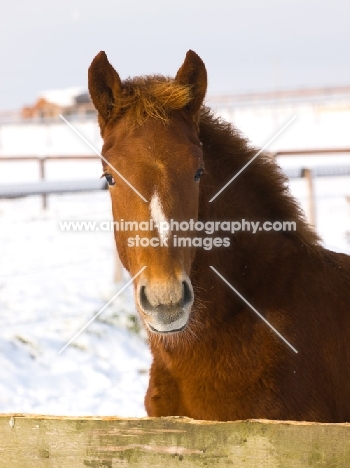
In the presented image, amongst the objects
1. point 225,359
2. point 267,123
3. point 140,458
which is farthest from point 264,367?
point 267,123

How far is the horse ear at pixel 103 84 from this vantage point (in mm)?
3293

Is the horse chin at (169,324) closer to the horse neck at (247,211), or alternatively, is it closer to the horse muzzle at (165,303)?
the horse muzzle at (165,303)

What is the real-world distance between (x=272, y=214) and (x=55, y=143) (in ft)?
79.7

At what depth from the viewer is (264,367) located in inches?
124

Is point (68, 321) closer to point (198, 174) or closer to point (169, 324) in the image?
point (198, 174)

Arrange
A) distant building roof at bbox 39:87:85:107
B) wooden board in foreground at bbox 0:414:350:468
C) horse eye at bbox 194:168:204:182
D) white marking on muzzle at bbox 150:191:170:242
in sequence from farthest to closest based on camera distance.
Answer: distant building roof at bbox 39:87:85:107 < horse eye at bbox 194:168:204:182 < white marking on muzzle at bbox 150:191:170:242 < wooden board in foreground at bbox 0:414:350:468

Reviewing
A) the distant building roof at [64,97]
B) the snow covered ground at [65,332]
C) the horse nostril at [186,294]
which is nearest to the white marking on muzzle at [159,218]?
the horse nostril at [186,294]

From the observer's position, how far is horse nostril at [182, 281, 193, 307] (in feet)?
9.02

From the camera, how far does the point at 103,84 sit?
3.34 metres

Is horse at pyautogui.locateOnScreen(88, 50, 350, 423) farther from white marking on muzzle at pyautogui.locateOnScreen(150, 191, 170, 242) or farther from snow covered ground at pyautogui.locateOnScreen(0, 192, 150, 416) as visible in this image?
snow covered ground at pyautogui.locateOnScreen(0, 192, 150, 416)

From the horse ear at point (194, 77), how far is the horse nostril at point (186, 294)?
1008mm

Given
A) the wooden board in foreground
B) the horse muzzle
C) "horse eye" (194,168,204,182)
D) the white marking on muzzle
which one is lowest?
the wooden board in foreground

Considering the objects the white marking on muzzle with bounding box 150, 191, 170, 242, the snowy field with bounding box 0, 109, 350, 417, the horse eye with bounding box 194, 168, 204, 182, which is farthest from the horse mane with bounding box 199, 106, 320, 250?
the snowy field with bounding box 0, 109, 350, 417

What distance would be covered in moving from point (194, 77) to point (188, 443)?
2.01 m
